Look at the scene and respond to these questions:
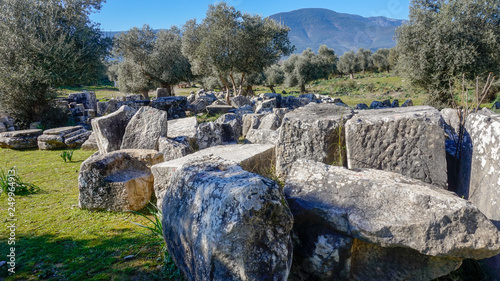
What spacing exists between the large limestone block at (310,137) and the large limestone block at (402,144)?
0.27m

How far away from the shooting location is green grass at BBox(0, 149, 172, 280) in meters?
3.15

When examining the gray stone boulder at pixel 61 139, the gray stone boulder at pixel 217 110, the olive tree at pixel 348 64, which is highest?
the olive tree at pixel 348 64

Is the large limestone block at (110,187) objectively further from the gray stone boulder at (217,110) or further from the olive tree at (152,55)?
the olive tree at (152,55)

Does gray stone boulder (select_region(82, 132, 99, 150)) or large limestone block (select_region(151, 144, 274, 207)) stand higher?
large limestone block (select_region(151, 144, 274, 207))

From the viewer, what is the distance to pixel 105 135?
7270 millimetres

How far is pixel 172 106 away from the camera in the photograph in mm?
15109

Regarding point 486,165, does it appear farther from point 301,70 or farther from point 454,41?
point 301,70

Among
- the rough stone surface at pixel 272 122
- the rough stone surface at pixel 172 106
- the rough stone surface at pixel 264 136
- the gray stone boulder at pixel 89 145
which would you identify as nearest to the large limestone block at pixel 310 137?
the rough stone surface at pixel 264 136

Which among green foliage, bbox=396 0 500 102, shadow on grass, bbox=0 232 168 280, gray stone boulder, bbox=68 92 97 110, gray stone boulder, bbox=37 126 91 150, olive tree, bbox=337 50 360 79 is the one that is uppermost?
olive tree, bbox=337 50 360 79

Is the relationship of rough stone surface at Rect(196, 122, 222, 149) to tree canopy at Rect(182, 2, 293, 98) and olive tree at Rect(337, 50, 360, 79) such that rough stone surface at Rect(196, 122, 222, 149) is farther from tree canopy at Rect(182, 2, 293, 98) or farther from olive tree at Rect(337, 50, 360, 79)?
olive tree at Rect(337, 50, 360, 79)

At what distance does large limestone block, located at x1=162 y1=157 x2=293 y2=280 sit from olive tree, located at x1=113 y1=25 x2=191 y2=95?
2548 centimetres

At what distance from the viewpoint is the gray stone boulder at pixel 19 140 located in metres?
10.4

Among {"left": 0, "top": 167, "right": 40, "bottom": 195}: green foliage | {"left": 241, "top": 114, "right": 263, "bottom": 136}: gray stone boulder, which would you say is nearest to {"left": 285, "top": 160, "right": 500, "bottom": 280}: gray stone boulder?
{"left": 0, "top": 167, "right": 40, "bottom": 195}: green foliage

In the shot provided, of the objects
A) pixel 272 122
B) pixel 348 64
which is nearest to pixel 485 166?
pixel 272 122
